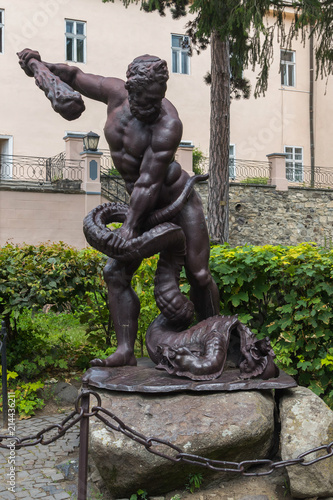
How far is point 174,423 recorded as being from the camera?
3.21 metres

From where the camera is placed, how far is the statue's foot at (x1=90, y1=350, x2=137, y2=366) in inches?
152

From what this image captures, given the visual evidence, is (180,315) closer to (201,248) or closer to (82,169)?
(201,248)

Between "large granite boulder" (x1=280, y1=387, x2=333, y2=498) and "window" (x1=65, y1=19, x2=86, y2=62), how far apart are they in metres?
18.3

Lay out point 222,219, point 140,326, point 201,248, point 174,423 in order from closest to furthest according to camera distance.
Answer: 1. point 174,423
2. point 201,248
3. point 140,326
4. point 222,219

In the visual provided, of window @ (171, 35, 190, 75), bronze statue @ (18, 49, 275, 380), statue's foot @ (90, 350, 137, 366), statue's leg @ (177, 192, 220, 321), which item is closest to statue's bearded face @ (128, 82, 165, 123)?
bronze statue @ (18, 49, 275, 380)

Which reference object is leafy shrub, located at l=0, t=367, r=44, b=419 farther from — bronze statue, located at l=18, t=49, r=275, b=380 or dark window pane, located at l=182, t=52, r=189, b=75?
dark window pane, located at l=182, t=52, r=189, b=75

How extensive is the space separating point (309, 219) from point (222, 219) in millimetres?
10066

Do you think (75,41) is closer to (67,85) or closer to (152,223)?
(67,85)

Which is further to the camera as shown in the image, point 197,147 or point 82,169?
point 197,147

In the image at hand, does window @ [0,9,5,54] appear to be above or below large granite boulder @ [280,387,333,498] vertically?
above

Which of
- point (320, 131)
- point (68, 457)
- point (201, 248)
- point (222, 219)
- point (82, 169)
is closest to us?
point (68, 457)

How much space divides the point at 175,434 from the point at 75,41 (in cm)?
1878

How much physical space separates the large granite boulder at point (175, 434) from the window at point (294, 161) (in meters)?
20.4

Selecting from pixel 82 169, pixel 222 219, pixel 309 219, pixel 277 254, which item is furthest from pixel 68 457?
pixel 309 219
